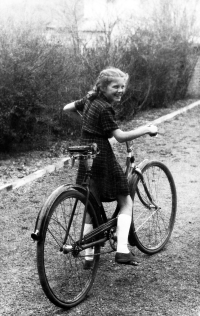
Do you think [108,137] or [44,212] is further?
[108,137]

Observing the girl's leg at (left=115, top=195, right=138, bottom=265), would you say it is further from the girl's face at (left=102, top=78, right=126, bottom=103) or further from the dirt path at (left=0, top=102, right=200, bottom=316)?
the girl's face at (left=102, top=78, right=126, bottom=103)

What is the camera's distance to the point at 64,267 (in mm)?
4055

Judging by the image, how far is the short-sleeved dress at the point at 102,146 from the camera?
3.71m

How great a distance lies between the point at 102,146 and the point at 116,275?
1.04 metres

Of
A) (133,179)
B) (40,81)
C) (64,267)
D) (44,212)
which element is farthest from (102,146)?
(40,81)

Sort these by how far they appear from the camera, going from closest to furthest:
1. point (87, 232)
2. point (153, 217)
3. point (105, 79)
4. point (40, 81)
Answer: point (105, 79)
point (87, 232)
point (153, 217)
point (40, 81)

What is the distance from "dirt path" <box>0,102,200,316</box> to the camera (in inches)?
140

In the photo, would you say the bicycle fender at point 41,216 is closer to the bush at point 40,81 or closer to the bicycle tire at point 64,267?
the bicycle tire at point 64,267

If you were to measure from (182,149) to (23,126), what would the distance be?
2.84 meters

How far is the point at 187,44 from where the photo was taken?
639 inches

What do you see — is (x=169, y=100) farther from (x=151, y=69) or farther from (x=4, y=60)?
(x=4, y=60)

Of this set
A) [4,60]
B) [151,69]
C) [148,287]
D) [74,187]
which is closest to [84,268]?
[148,287]

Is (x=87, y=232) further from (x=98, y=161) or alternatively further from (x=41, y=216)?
(x=41, y=216)

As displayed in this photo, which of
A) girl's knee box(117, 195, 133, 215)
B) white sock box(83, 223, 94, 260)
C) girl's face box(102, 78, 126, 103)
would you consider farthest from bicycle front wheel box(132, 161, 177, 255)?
girl's face box(102, 78, 126, 103)
